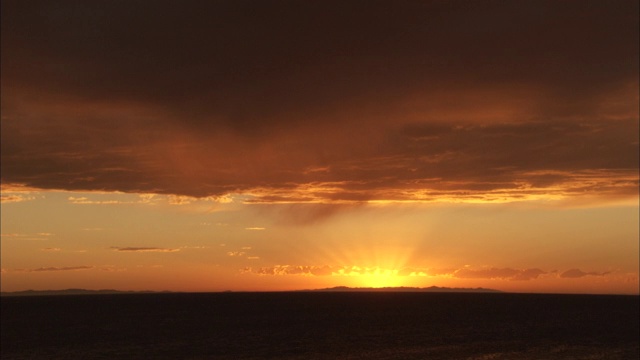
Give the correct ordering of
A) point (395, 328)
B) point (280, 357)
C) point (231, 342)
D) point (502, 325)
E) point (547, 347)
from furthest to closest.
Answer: point (502, 325) → point (395, 328) → point (231, 342) → point (547, 347) → point (280, 357)

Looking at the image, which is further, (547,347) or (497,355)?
(547,347)

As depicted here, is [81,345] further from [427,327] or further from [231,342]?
[427,327]

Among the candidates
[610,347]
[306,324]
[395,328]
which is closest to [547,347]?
[610,347]

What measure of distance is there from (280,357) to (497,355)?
60.9 feet

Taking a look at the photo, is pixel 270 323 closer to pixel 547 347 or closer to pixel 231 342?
pixel 231 342

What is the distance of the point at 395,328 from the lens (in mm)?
92438

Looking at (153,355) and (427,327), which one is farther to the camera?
(427,327)

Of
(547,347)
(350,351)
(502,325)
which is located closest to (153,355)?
(350,351)

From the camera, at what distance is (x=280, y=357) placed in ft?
196

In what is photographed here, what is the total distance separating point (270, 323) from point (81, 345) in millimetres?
37471

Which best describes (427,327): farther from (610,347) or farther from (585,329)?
(610,347)

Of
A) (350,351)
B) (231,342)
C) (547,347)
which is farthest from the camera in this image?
(231,342)

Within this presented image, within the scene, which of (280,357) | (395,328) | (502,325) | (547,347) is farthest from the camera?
(502,325)

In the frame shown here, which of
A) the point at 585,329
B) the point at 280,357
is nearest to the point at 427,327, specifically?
the point at 585,329
